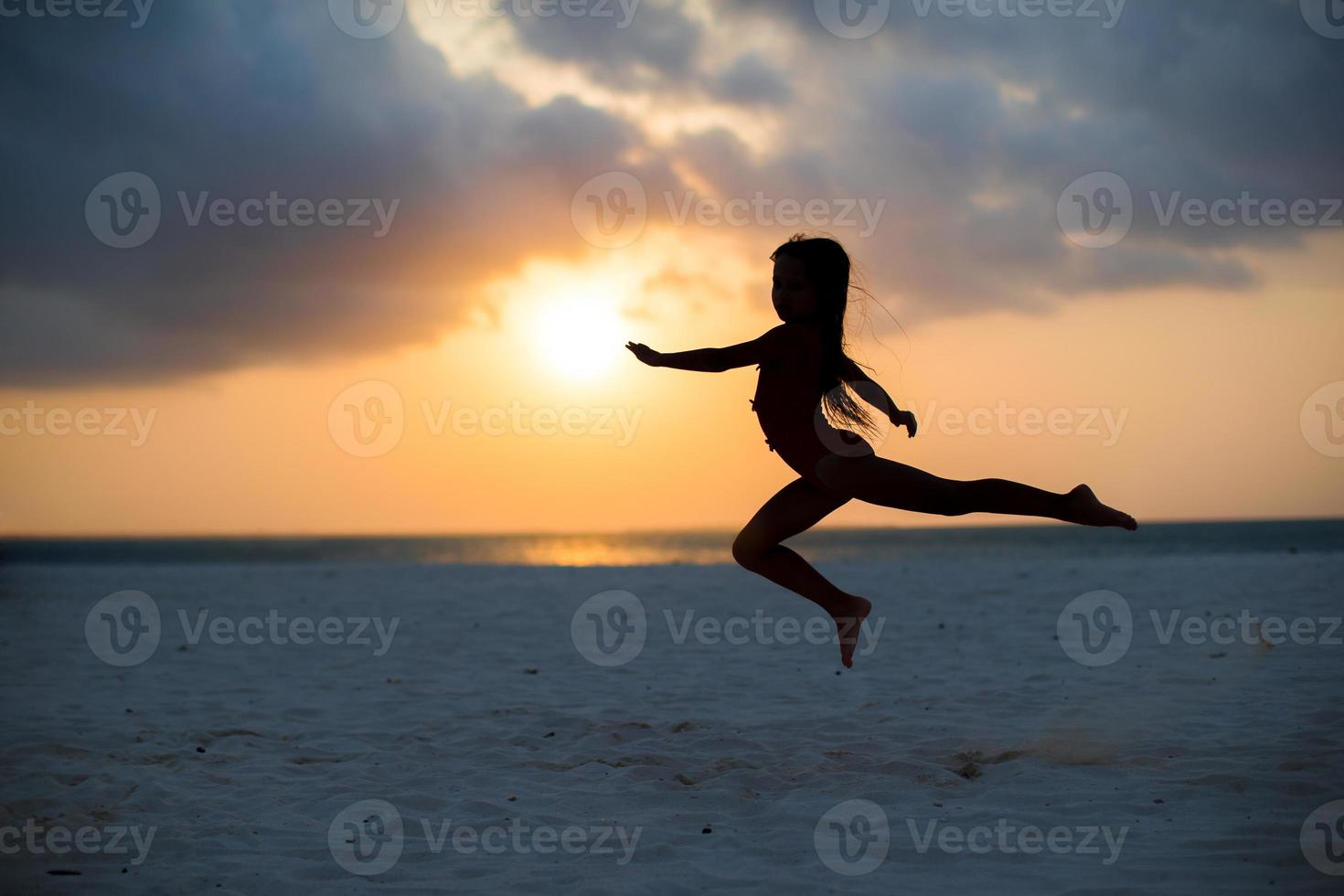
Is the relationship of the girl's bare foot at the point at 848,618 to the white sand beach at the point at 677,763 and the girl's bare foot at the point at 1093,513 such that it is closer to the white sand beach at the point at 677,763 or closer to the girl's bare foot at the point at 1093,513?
the white sand beach at the point at 677,763

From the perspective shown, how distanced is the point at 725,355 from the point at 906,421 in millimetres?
800

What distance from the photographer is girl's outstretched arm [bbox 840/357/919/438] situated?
4.39 metres

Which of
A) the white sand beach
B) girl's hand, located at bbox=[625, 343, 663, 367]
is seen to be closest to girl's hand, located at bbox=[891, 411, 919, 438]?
girl's hand, located at bbox=[625, 343, 663, 367]

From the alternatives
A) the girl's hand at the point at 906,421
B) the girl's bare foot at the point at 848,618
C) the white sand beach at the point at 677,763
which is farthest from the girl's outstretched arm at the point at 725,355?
the white sand beach at the point at 677,763

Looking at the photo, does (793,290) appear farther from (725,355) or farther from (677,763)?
(677,763)

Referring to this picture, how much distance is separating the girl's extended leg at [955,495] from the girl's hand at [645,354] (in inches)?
34.5

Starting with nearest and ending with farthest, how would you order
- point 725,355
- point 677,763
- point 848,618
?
point 725,355, point 848,618, point 677,763

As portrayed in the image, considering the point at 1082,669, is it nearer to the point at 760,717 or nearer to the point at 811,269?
the point at 760,717

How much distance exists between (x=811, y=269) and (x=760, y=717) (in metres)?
4.58

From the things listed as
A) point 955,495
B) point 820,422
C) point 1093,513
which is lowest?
point 1093,513

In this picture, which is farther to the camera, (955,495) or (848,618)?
(848,618)

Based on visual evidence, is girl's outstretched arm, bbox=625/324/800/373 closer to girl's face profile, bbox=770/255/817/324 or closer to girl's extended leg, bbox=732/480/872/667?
girl's face profile, bbox=770/255/817/324

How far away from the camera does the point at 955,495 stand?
4219 millimetres

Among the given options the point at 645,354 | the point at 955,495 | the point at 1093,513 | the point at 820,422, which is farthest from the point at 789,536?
the point at 1093,513
